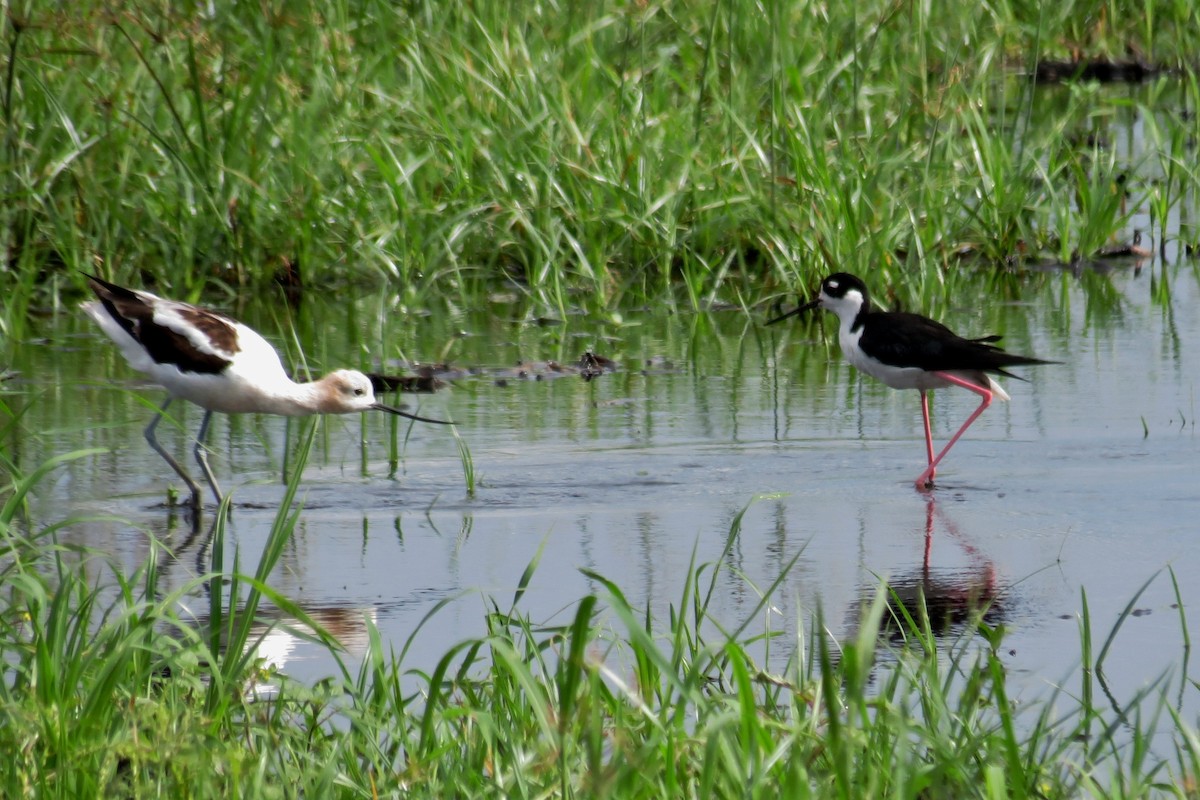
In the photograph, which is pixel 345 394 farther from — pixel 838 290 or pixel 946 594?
pixel 946 594

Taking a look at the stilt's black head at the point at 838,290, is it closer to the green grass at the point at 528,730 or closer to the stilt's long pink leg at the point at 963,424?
the stilt's long pink leg at the point at 963,424

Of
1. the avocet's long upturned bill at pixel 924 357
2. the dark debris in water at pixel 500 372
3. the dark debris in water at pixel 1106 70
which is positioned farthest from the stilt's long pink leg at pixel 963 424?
the dark debris in water at pixel 1106 70

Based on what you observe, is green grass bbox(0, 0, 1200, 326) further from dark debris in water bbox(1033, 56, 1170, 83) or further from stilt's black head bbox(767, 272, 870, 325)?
dark debris in water bbox(1033, 56, 1170, 83)

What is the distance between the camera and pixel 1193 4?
15211 millimetres

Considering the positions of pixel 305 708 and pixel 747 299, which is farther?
pixel 747 299

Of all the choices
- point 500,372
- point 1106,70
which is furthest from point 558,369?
point 1106,70

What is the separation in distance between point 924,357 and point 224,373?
9.36ft

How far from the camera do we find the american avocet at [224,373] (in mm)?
7793

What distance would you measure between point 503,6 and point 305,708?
898 centimetres

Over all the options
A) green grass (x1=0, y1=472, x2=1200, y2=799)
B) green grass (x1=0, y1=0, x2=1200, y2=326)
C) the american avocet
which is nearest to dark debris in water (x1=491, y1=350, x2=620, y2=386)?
green grass (x1=0, y1=0, x2=1200, y2=326)

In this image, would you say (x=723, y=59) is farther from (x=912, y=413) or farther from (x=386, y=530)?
(x=386, y=530)

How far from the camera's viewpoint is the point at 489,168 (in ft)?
35.8

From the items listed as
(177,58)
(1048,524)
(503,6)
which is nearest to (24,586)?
(1048,524)

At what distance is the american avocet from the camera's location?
779 centimetres
